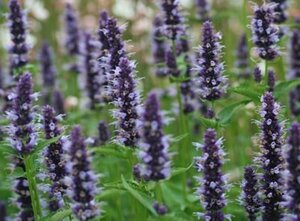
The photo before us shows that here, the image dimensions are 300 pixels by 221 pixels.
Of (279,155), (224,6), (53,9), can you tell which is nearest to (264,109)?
(279,155)

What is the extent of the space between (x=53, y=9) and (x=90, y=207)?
11.5 m

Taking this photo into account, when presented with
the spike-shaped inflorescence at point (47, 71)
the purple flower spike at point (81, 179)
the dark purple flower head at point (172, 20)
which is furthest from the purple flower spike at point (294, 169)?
the spike-shaped inflorescence at point (47, 71)

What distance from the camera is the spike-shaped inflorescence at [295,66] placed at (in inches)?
336

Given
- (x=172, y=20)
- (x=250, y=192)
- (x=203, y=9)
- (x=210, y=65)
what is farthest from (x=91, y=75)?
(x=250, y=192)

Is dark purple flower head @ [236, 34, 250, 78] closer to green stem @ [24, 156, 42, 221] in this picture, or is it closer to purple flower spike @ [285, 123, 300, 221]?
green stem @ [24, 156, 42, 221]

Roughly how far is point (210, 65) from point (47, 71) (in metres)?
5.49

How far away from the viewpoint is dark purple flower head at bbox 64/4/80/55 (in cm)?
1073

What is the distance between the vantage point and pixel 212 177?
4.76 m

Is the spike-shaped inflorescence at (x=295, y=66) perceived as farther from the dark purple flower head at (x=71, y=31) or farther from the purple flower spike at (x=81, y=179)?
the purple flower spike at (x=81, y=179)

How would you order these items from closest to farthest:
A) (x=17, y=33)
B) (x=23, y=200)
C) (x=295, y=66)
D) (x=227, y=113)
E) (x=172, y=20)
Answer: (x=227, y=113) < (x=23, y=200) < (x=172, y=20) < (x=17, y=33) < (x=295, y=66)

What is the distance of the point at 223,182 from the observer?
15.8 ft

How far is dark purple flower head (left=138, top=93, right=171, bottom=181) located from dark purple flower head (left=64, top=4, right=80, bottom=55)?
643cm

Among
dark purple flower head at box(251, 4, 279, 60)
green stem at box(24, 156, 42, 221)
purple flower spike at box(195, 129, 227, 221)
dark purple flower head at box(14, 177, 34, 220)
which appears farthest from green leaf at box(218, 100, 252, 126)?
dark purple flower head at box(14, 177, 34, 220)

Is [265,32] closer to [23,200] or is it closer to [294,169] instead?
[294,169]
